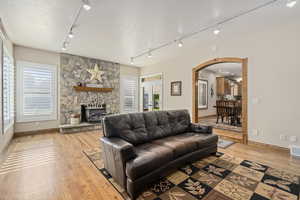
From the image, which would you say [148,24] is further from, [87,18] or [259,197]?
[259,197]

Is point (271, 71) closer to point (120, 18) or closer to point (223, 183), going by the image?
point (223, 183)

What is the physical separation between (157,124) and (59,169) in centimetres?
197

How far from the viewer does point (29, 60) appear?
4.65 metres

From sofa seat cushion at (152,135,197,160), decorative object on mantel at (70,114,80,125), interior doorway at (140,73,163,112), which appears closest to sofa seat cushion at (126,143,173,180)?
sofa seat cushion at (152,135,197,160)

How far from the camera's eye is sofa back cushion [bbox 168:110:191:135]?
310 centimetres

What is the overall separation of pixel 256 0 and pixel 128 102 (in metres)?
5.91

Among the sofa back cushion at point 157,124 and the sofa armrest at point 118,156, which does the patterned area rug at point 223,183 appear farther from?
the sofa back cushion at point 157,124

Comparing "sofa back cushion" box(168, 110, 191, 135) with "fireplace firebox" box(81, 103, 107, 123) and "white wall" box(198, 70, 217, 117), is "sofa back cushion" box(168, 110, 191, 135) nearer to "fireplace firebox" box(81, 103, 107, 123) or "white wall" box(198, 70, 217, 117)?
"fireplace firebox" box(81, 103, 107, 123)

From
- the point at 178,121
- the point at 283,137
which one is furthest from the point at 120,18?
the point at 283,137

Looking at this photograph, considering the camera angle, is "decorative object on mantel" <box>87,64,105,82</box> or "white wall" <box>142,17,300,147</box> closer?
"white wall" <box>142,17,300,147</box>

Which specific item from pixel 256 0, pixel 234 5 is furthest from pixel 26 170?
pixel 256 0

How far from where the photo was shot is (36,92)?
4754 millimetres

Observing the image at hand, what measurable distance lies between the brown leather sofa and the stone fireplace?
385 cm

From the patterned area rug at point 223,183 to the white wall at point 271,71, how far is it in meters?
1.35
